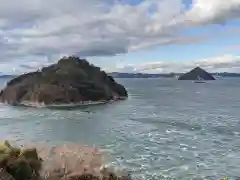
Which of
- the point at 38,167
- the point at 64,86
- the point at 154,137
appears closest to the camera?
the point at 38,167

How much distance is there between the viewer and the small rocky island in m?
143

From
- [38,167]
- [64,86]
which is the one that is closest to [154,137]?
[38,167]

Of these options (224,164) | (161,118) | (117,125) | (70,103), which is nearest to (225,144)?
(224,164)

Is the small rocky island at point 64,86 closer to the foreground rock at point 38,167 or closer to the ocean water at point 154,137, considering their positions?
the ocean water at point 154,137

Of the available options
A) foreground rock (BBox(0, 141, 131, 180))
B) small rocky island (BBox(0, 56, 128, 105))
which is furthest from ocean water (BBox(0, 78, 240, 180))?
small rocky island (BBox(0, 56, 128, 105))

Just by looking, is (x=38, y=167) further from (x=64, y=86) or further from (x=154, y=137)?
(x=64, y=86)

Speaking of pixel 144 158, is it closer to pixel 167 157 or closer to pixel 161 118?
pixel 167 157

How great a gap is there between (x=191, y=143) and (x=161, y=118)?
32.8m

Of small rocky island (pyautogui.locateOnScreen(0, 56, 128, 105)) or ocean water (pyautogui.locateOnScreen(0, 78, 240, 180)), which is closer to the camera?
ocean water (pyautogui.locateOnScreen(0, 78, 240, 180))

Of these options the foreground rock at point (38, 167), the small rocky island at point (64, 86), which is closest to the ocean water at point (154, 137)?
the foreground rock at point (38, 167)

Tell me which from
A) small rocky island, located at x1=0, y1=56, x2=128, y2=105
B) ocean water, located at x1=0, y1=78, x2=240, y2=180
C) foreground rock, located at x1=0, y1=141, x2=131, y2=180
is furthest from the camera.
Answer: small rocky island, located at x1=0, y1=56, x2=128, y2=105

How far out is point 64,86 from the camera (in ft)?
494

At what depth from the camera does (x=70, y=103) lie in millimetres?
140125

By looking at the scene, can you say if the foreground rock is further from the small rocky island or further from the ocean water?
the small rocky island
